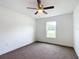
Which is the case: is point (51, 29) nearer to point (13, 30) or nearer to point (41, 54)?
point (41, 54)

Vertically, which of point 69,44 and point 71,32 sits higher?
point 71,32

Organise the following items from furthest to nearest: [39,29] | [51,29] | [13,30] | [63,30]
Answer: [39,29] < [51,29] < [63,30] < [13,30]

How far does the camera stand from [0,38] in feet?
10.1

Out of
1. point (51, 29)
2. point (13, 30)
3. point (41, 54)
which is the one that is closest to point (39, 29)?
point (51, 29)

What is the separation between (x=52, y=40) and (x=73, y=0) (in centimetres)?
348

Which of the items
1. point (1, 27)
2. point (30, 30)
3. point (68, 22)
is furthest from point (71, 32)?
point (1, 27)

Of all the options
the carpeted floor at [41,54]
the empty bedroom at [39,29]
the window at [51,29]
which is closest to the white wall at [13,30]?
the empty bedroom at [39,29]

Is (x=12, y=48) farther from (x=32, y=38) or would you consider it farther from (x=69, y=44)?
(x=69, y=44)

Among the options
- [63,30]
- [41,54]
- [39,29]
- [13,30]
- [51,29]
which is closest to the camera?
[41,54]

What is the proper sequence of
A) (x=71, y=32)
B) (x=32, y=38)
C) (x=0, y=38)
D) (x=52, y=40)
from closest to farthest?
1. (x=0, y=38)
2. (x=71, y=32)
3. (x=52, y=40)
4. (x=32, y=38)

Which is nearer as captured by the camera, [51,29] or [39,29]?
[51,29]

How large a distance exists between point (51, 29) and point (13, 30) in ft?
10.3

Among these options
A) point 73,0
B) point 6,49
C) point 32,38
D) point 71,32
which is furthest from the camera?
point 32,38

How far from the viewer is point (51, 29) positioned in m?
5.48
